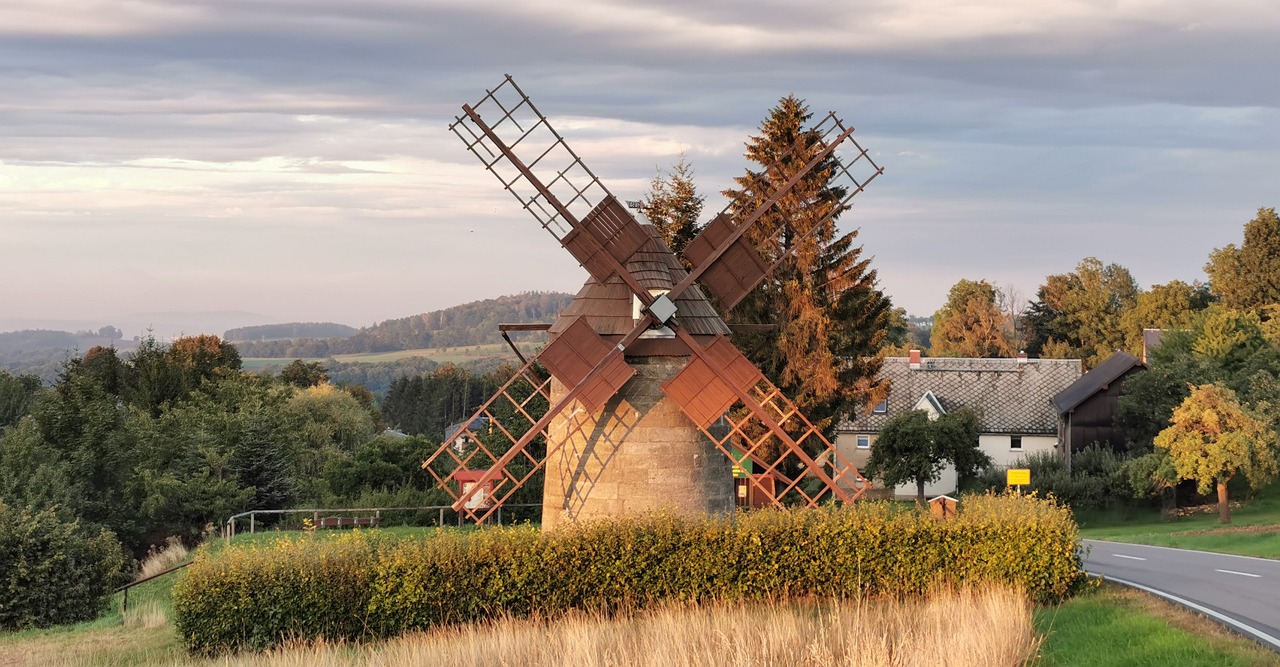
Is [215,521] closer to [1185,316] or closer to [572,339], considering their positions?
[572,339]

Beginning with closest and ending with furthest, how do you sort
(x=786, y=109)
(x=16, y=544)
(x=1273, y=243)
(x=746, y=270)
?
(x=746, y=270), (x=16, y=544), (x=786, y=109), (x=1273, y=243)

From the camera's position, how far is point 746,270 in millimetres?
25625

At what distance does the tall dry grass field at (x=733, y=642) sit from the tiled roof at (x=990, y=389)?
166 feet

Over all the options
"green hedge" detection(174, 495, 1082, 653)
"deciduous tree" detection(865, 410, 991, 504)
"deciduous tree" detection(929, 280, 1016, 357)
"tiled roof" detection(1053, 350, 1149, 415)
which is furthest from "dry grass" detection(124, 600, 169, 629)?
"deciduous tree" detection(929, 280, 1016, 357)

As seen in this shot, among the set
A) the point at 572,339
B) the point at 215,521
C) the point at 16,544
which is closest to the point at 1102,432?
the point at 215,521

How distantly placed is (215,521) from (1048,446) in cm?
4324

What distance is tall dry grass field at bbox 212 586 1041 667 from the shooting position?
15.7 m

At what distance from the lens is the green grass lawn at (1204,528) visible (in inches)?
1441

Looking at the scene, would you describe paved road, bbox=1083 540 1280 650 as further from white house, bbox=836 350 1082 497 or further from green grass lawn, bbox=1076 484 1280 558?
white house, bbox=836 350 1082 497

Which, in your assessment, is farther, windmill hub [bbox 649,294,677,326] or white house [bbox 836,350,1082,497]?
white house [bbox 836,350,1082,497]

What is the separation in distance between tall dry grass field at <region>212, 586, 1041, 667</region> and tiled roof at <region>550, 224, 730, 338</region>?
619 cm

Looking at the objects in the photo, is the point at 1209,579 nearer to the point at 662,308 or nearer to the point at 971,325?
the point at 662,308

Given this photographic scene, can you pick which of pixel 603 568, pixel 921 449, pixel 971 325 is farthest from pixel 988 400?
pixel 603 568

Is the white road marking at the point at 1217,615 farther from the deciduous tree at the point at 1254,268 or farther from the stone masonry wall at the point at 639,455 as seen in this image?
the deciduous tree at the point at 1254,268
